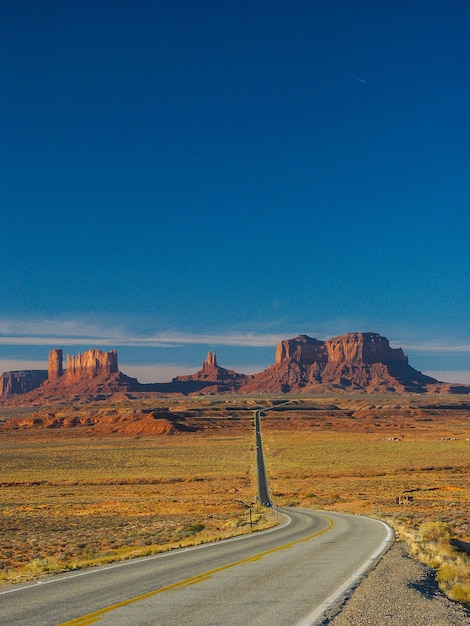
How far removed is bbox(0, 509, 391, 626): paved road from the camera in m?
8.23

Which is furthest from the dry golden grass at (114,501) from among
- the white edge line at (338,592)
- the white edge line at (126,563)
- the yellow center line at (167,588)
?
the white edge line at (338,592)

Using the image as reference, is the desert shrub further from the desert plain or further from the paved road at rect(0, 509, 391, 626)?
the paved road at rect(0, 509, 391, 626)

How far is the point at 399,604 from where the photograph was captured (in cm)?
886

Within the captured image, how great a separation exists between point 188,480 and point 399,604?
158 feet

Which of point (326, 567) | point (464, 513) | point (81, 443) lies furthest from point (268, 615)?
point (81, 443)

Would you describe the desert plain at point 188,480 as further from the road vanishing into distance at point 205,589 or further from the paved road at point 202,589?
the paved road at point 202,589

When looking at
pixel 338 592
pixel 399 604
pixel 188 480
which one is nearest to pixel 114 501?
pixel 188 480

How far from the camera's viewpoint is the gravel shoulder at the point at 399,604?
788 cm

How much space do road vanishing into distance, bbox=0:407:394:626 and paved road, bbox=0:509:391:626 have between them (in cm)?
1

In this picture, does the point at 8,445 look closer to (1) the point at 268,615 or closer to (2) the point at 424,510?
(2) the point at 424,510

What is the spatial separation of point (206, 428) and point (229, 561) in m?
119

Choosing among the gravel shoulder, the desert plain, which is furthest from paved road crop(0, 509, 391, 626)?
the desert plain

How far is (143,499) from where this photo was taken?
43062 millimetres

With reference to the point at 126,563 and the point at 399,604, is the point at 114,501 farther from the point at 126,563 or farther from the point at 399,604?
the point at 399,604
